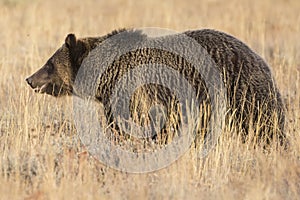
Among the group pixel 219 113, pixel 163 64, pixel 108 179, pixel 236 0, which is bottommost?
pixel 108 179

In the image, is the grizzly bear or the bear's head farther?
the bear's head

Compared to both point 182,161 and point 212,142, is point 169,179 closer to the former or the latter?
point 182,161

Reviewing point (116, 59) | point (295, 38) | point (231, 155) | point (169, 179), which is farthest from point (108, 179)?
point (295, 38)

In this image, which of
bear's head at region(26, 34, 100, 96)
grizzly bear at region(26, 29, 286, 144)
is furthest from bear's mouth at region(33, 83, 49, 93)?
grizzly bear at region(26, 29, 286, 144)

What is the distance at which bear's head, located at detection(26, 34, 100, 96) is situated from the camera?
885 cm

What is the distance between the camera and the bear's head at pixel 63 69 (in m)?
8.85

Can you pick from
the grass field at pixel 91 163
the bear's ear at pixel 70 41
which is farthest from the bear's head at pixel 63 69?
the grass field at pixel 91 163

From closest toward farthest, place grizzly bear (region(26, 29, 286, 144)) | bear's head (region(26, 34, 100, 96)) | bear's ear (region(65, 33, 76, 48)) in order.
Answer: grizzly bear (region(26, 29, 286, 144)), bear's ear (region(65, 33, 76, 48)), bear's head (region(26, 34, 100, 96))

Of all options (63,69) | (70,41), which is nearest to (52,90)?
(63,69)

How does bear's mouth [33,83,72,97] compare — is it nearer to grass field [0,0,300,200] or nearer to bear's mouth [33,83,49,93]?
bear's mouth [33,83,49,93]

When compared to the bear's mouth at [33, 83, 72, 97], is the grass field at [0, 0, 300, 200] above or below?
below

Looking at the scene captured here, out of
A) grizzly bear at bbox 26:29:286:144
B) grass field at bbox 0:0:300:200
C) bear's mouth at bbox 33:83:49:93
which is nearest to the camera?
grass field at bbox 0:0:300:200

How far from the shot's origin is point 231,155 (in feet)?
24.8

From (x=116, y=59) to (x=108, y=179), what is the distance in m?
2.22
